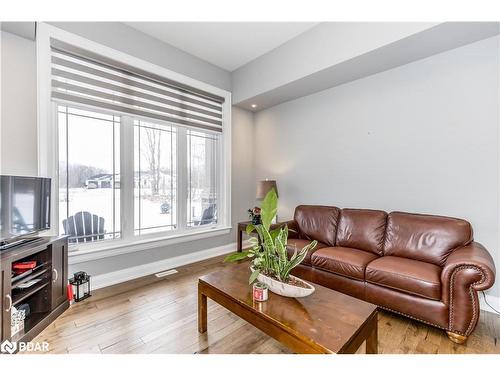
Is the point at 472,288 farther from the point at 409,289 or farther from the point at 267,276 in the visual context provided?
the point at 267,276

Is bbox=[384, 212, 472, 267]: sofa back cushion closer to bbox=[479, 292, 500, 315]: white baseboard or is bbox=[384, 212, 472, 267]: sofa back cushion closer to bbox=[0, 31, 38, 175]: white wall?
bbox=[479, 292, 500, 315]: white baseboard

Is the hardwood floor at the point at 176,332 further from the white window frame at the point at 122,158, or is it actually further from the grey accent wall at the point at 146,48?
the grey accent wall at the point at 146,48

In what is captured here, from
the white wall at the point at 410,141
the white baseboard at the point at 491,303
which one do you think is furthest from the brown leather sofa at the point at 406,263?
the white baseboard at the point at 491,303

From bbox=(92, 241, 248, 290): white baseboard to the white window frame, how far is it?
0.23 metres

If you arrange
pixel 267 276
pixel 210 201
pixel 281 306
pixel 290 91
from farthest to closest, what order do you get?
pixel 210 201 → pixel 290 91 → pixel 267 276 → pixel 281 306

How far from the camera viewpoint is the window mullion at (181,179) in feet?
11.1

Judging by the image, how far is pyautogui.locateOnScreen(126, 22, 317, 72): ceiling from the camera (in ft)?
9.09

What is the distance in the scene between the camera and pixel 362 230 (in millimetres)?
2650

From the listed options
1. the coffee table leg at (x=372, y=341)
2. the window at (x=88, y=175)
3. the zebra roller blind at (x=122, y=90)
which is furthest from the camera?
the window at (x=88, y=175)

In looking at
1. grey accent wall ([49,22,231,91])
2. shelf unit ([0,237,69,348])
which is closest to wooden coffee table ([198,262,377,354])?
shelf unit ([0,237,69,348])

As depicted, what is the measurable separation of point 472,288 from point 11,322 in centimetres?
319

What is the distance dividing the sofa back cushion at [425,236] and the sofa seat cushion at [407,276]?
12 centimetres
